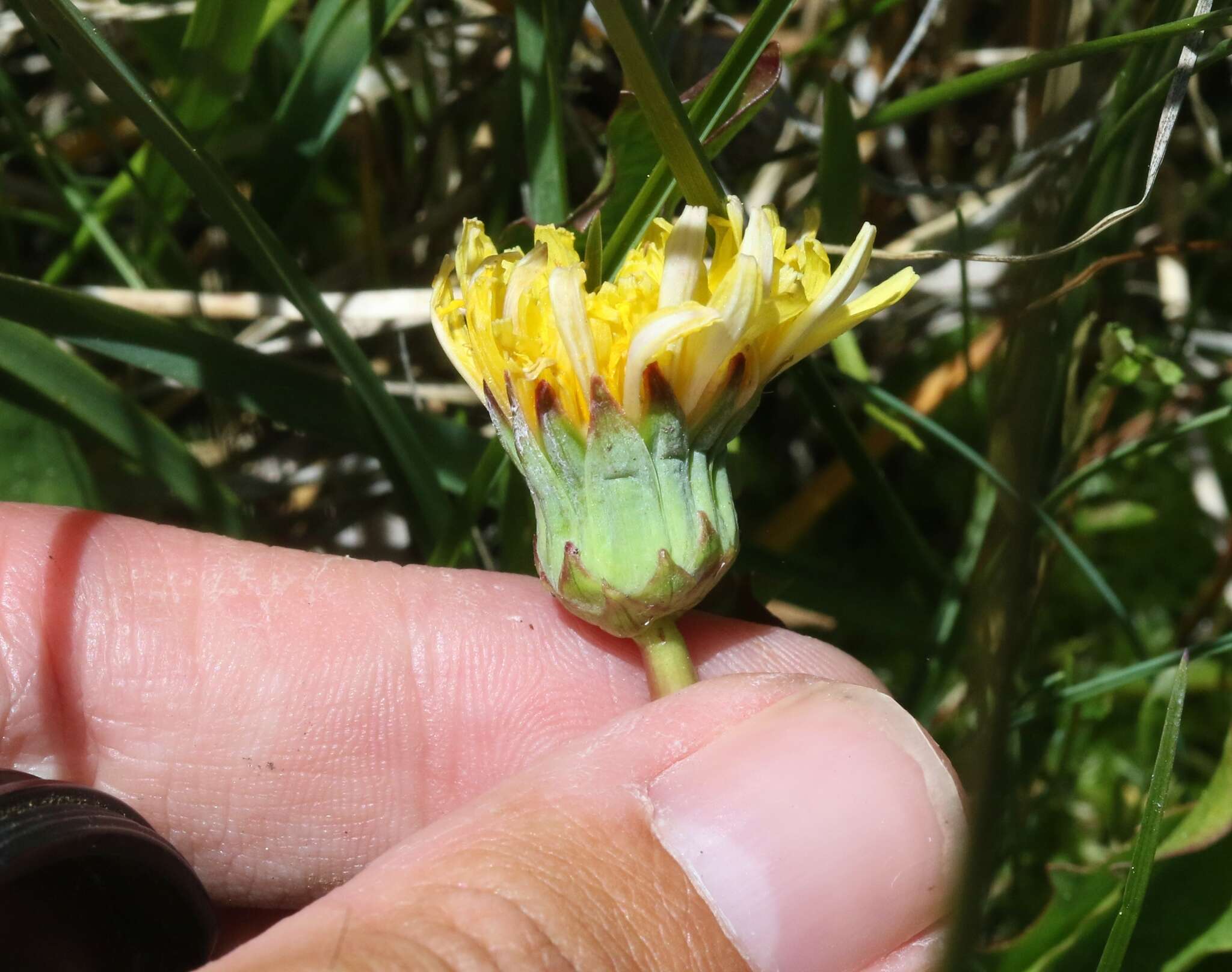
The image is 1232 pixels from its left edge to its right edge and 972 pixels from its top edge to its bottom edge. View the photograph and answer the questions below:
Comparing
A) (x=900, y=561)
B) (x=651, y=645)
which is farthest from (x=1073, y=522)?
(x=651, y=645)

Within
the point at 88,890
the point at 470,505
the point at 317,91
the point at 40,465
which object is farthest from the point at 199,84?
the point at 88,890

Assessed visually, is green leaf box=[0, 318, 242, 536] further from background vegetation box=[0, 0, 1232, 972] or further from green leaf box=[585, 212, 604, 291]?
green leaf box=[585, 212, 604, 291]

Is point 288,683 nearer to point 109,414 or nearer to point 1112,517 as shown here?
point 109,414

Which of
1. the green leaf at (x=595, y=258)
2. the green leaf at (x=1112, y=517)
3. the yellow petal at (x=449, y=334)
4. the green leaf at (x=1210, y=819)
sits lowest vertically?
the green leaf at (x=1210, y=819)

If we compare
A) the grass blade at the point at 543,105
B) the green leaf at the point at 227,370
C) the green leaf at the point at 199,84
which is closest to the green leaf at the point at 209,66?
the green leaf at the point at 199,84

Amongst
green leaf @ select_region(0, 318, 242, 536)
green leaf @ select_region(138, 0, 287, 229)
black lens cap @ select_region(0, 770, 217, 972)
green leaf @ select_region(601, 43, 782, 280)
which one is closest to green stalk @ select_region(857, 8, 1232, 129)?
green leaf @ select_region(601, 43, 782, 280)

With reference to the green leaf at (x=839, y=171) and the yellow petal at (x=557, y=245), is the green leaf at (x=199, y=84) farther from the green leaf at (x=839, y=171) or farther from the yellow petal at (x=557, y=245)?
the green leaf at (x=839, y=171)
